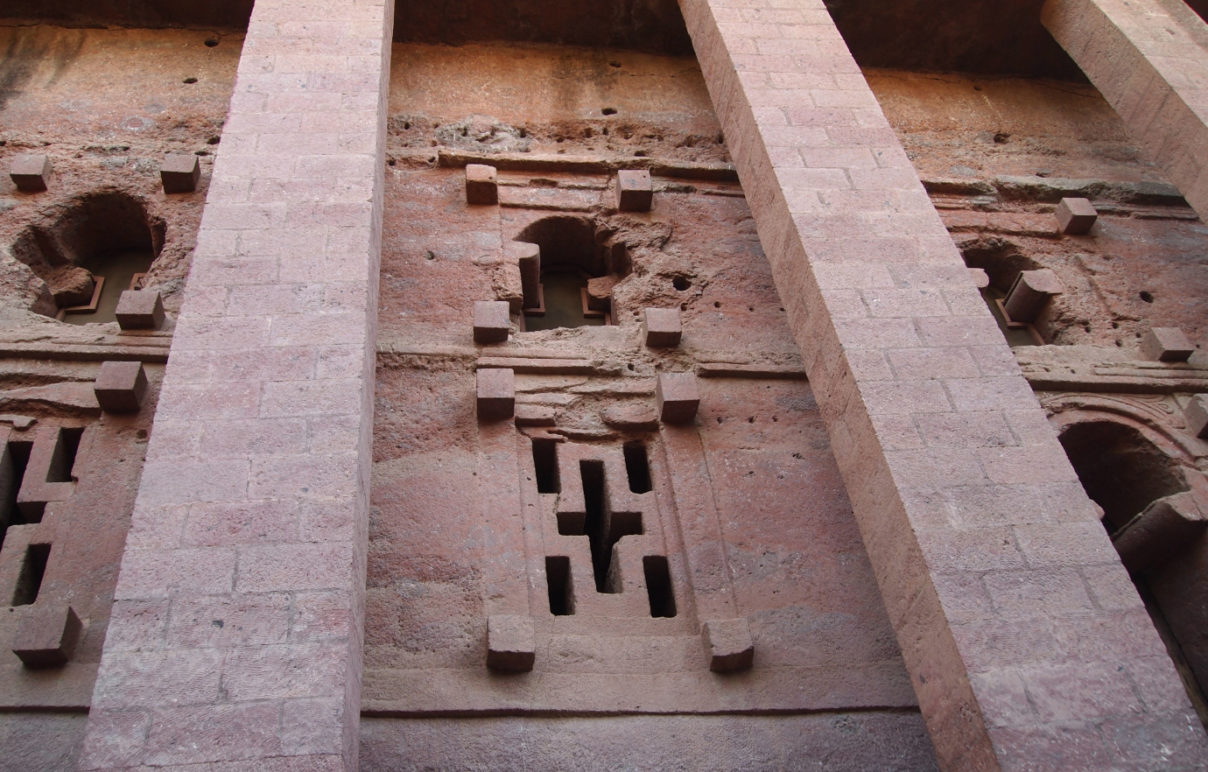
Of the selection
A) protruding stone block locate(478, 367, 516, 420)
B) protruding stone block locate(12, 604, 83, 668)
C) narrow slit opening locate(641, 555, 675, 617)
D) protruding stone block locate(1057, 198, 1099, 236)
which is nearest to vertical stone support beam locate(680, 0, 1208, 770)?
narrow slit opening locate(641, 555, 675, 617)

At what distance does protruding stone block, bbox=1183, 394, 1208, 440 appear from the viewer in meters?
5.81

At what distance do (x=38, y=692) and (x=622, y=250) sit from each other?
4147 mm

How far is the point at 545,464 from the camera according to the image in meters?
5.52

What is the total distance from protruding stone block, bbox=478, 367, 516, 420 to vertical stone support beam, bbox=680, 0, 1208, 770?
1471 millimetres

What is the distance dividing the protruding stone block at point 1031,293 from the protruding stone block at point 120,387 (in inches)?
208

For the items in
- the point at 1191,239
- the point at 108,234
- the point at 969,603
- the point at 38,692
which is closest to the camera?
the point at 969,603

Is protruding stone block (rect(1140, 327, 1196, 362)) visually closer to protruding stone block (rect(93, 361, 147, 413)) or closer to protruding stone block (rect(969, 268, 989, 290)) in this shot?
protruding stone block (rect(969, 268, 989, 290))

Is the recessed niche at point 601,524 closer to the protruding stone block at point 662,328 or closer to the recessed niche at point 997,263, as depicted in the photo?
the protruding stone block at point 662,328

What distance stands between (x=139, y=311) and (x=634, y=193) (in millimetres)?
3152

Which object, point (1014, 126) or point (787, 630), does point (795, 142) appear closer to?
point (787, 630)

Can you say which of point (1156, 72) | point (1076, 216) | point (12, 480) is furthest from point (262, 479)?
point (1076, 216)

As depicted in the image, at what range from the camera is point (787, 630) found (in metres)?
4.73

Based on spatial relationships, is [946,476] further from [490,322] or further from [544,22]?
[544,22]

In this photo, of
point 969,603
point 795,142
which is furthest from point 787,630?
point 795,142
